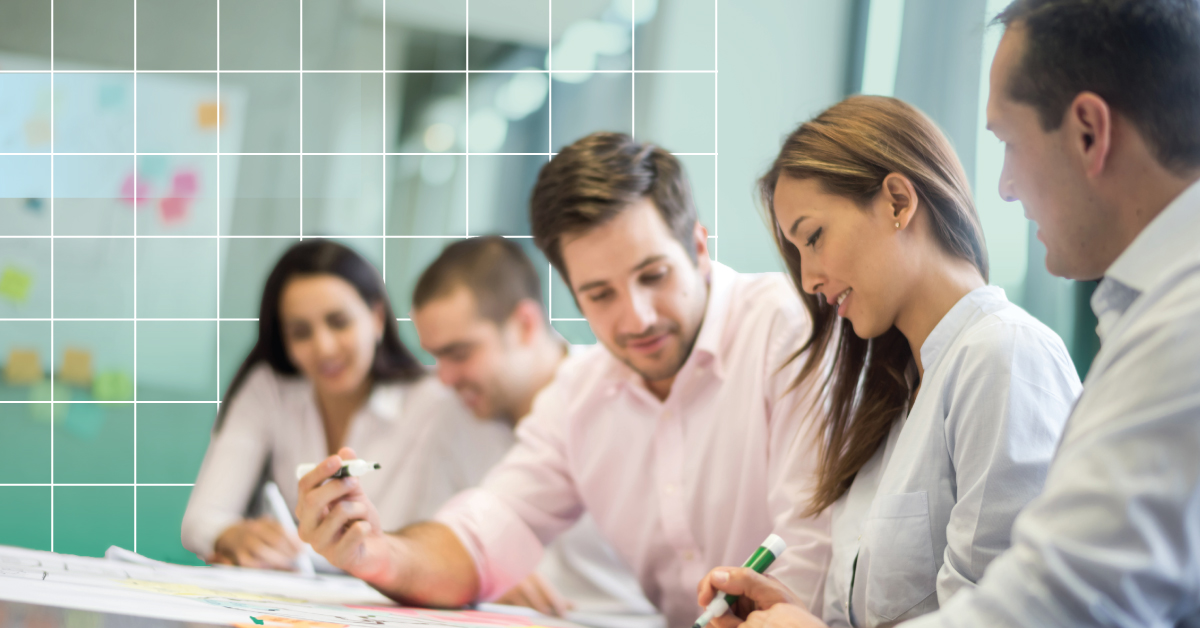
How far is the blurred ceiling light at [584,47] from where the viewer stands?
5.33ft

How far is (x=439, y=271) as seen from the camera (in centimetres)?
165

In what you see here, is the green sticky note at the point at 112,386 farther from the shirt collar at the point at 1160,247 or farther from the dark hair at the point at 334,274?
the shirt collar at the point at 1160,247

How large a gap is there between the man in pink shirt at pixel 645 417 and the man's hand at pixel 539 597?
19 cm

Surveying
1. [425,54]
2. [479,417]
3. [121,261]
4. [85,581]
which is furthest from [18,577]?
[425,54]

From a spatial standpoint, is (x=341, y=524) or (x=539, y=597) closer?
(x=341, y=524)

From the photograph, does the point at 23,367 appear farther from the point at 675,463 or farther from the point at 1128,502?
the point at 1128,502

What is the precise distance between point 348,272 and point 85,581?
89cm

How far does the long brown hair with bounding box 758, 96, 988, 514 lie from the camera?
2.72 feet

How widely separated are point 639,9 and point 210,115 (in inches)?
36.2

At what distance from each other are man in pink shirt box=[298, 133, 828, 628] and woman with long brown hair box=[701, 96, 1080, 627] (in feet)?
0.63

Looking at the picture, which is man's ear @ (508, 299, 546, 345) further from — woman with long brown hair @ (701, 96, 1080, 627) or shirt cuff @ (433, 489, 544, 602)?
woman with long brown hair @ (701, 96, 1080, 627)

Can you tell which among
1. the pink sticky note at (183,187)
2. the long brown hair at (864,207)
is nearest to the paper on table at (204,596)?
the long brown hair at (864,207)

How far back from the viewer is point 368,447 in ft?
5.43
